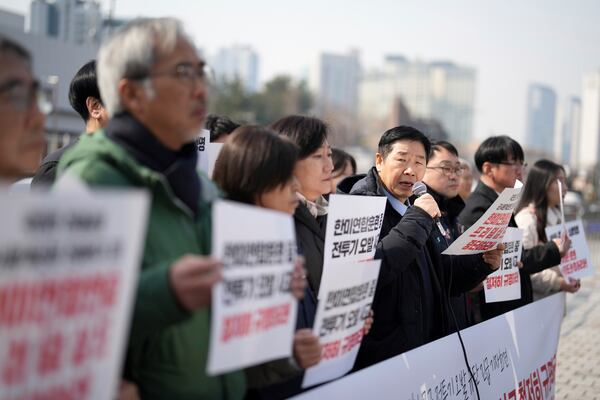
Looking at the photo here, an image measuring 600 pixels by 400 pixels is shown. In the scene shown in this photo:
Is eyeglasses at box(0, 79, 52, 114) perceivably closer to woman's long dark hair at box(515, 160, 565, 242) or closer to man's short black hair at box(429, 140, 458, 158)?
man's short black hair at box(429, 140, 458, 158)

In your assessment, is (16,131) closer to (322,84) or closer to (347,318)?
(347,318)

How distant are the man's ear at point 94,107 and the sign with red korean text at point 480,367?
1857 millimetres

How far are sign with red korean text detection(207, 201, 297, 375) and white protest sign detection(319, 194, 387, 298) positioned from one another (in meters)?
0.45

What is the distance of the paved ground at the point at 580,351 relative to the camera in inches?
290

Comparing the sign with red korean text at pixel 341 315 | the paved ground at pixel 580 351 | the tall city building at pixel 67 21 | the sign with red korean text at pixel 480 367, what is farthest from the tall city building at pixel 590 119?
the sign with red korean text at pixel 341 315

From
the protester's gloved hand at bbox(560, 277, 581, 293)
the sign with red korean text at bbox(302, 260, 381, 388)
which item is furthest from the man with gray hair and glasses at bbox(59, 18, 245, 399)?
the protester's gloved hand at bbox(560, 277, 581, 293)

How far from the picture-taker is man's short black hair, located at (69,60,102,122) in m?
4.13

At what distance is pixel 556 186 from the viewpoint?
22.7 ft

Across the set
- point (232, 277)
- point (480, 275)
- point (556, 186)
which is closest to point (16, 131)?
point (232, 277)

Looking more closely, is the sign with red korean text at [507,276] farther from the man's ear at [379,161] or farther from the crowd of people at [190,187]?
the man's ear at [379,161]

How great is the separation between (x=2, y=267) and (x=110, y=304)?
1.02ft

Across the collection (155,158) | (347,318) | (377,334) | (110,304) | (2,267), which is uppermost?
(155,158)

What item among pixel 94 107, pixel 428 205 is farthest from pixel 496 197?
pixel 94 107

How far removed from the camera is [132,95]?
8.32ft
